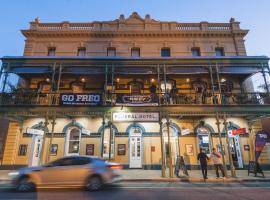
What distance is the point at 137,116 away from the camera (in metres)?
10.9

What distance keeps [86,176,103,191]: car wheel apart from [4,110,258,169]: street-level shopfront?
6.65 metres

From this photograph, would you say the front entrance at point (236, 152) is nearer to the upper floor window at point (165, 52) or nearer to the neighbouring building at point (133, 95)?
the neighbouring building at point (133, 95)

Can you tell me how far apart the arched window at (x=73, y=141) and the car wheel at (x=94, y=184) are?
25.3 feet

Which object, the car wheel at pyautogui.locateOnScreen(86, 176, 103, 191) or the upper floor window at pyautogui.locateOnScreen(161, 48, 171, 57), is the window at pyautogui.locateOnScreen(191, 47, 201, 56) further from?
the car wheel at pyautogui.locateOnScreen(86, 176, 103, 191)

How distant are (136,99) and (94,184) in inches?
237

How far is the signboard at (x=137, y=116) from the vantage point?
424 inches

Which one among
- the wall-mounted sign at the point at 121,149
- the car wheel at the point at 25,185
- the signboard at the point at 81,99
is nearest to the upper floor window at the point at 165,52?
the signboard at the point at 81,99

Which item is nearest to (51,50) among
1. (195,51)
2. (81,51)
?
(81,51)

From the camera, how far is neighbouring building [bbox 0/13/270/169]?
11.5m

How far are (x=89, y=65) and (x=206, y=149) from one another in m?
11.1

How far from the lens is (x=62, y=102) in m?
11.5

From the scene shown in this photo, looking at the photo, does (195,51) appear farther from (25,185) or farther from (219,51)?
(25,185)

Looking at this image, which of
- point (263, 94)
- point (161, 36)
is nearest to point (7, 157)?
point (161, 36)

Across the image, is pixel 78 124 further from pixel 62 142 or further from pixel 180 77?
pixel 180 77
